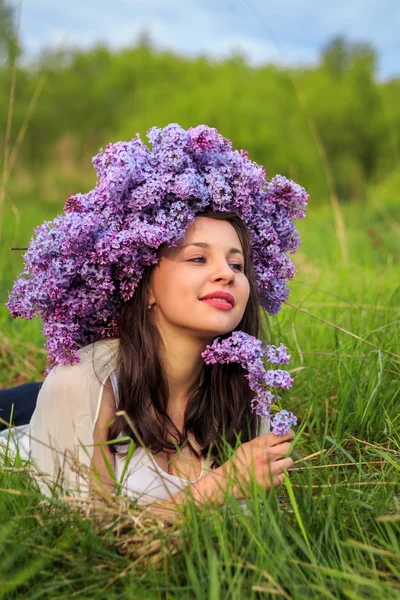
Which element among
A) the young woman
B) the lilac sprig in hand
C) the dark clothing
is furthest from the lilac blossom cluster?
the dark clothing

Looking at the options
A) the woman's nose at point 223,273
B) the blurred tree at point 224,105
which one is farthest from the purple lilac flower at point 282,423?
the blurred tree at point 224,105

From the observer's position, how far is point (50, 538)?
2064 mm

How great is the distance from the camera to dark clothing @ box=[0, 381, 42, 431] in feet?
11.6

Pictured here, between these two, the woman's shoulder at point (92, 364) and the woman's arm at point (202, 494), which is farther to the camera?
the woman's shoulder at point (92, 364)

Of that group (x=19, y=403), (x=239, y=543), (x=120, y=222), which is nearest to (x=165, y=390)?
(x=120, y=222)

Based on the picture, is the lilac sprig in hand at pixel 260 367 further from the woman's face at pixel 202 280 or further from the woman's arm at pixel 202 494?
the woman's arm at pixel 202 494

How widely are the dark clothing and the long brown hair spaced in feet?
3.35

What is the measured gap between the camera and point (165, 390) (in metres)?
2.80

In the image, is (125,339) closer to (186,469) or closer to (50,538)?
(186,469)

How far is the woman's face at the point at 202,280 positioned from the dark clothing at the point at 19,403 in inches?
45.5

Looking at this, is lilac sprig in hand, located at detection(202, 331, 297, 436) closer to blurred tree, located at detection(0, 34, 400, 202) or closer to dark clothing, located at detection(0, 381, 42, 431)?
dark clothing, located at detection(0, 381, 42, 431)

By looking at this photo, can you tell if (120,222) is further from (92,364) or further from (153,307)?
(92,364)

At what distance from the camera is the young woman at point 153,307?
252 cm

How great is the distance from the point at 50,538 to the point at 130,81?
3931cm
